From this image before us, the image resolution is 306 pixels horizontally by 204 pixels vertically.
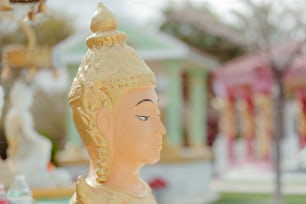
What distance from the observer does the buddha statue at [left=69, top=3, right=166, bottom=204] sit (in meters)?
3.69

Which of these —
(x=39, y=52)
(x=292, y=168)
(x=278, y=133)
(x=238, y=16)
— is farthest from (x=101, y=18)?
(x=292, y=168)

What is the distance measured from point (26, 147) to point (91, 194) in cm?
502

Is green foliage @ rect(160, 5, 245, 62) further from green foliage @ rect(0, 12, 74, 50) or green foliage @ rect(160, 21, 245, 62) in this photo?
green foliage @ rect(0, 12, 74, 50)

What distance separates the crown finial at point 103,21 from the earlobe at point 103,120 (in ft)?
1.32

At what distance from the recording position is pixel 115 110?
12.3ft

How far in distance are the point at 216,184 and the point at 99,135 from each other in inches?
524

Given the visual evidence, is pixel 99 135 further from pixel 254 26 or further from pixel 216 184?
pixel 216 184

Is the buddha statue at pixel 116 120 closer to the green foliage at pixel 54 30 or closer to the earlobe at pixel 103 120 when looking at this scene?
the earlobe at pixel 103 120

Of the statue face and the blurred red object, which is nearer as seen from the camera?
the statue face

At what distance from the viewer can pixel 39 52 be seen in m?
9.00

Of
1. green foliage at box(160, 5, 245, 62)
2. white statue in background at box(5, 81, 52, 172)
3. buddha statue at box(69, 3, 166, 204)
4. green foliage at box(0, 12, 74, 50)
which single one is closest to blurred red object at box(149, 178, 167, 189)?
white statue in background at box(5, 81, 52, 172)

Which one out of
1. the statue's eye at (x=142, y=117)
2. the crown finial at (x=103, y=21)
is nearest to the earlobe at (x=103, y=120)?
the statue's eye at (x=142, y=117)

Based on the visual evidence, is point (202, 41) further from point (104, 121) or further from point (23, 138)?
point (104, 121)

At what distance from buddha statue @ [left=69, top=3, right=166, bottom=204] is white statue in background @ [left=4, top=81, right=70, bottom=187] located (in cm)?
438
